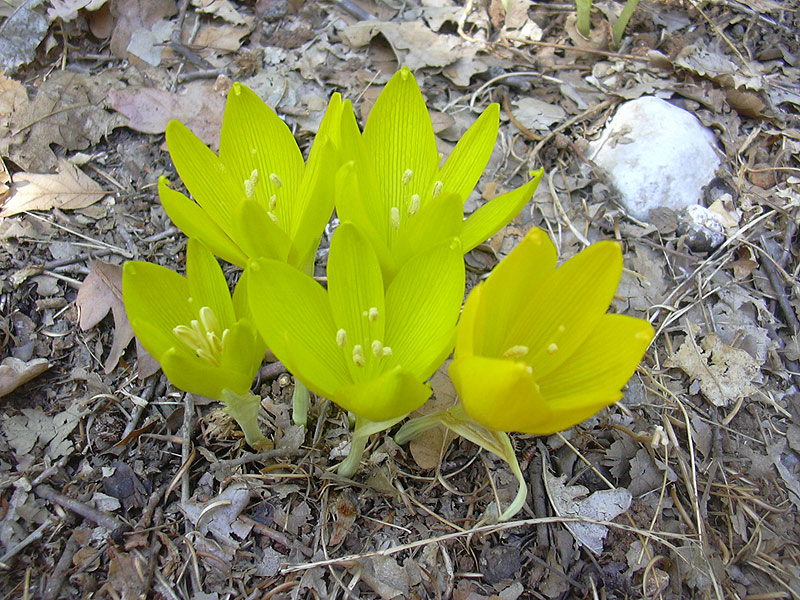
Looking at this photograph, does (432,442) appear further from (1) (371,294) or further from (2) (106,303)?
(2) (106,303)

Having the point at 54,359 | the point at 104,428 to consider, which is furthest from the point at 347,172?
the point at 54,359

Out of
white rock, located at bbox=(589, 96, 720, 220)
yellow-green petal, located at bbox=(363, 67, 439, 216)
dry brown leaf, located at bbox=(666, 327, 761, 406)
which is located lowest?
dry brown leaf, located at bbox=(666, 327, 761, 406)

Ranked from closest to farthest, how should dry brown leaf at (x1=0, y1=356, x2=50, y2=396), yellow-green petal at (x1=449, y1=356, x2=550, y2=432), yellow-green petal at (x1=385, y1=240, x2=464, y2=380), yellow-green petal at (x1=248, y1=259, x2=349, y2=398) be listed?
yellow-green petal at (x1=449, y1=356, x2=550, y2=432) → yellow-green petal at (x1=248, y1=259, x2=349, y2=398) → yellow-green petal at (x1=385, y1=240, x2=464, y2=380) → dry brown leaf at (x1=0, y1=356, x2=50, y2=396)

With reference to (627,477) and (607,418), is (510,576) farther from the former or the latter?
(607,418)

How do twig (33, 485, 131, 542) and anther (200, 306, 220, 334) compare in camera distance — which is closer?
anther (200, 306, 220, 334)

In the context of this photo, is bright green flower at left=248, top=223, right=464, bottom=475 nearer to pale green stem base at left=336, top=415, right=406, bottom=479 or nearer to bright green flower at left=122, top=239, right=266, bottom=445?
pale green stem base at left=336, top=415, right=406, bottom=479

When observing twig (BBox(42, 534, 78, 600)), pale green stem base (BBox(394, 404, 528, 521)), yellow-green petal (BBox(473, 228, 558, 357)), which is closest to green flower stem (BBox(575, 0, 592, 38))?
yellow-green petal (BBox(473, 228, 558, 357))
